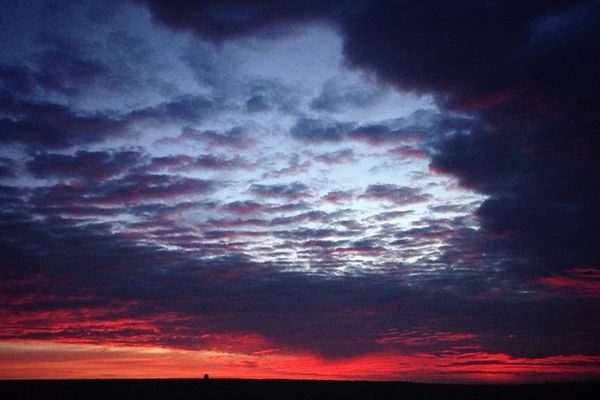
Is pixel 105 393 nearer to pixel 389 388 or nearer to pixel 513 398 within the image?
pixel 389 388

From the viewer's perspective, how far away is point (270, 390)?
42250 mm

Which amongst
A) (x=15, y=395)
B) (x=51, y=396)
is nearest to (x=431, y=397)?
(x=51, y=396)

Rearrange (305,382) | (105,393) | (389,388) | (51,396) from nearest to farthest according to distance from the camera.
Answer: (51,396) < (105,393) < (389,388) < (305,382)

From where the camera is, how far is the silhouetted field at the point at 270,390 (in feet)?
124

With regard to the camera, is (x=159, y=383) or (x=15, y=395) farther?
(x=159, y=383)

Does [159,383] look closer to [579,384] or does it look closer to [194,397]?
[194,397]

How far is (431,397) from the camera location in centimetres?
3941

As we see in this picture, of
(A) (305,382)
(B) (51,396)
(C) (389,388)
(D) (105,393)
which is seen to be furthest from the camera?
(A) (305,382)

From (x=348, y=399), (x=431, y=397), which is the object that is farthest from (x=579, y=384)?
(x=348, y=399)

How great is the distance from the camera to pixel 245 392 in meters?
39.9

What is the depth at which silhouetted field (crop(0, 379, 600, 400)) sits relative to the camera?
37.8 metres

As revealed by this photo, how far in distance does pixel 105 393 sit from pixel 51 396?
12.8 feet

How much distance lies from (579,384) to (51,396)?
46.1 metres

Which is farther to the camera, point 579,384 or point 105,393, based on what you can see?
point 579,384
